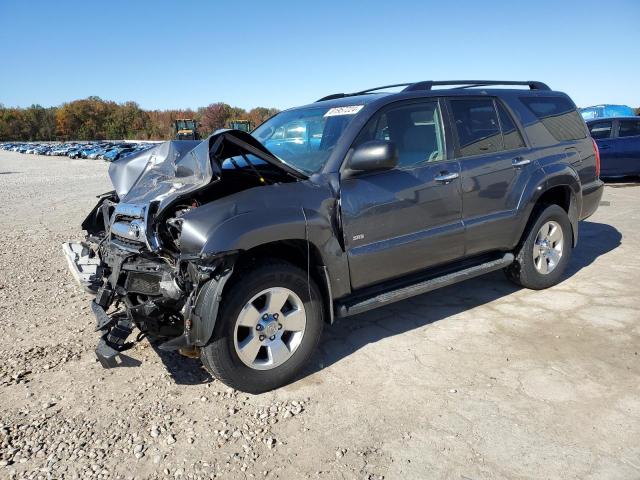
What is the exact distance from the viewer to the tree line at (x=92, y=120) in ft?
347

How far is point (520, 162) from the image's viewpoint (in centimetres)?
441

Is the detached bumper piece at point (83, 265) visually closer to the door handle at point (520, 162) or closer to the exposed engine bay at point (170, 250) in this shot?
the exposed engine bay at point (170, 250)

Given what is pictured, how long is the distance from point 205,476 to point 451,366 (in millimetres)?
1834

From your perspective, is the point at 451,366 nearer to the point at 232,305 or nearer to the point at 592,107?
the point at 232,305

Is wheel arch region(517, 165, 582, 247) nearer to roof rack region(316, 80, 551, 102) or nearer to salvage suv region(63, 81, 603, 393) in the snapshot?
salvage suv region(63, 81, 603, 393)

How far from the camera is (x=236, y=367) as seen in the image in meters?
3.02

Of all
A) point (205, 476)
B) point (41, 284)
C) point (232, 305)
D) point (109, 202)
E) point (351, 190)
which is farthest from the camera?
point (41, 284)

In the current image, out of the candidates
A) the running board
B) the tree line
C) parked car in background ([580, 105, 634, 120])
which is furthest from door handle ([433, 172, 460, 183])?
the tree line

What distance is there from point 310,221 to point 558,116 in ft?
10.9


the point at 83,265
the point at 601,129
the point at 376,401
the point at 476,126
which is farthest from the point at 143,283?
the point at 601,129

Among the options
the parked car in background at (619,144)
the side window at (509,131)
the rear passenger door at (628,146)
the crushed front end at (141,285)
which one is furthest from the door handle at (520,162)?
the rear passenger door at (628,146)

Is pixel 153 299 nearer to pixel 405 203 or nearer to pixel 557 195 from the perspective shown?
pixel 405 203

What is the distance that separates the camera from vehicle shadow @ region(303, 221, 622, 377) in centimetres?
378

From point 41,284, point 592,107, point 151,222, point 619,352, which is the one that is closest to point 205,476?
point 151,222
